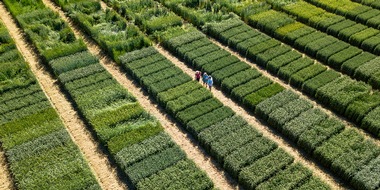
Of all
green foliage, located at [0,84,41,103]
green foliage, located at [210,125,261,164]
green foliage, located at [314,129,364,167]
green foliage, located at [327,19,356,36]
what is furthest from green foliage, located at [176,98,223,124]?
green foliage, located at [327,19,356,36]

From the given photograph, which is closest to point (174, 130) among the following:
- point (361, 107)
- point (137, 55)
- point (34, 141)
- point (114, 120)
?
point (114, 120)

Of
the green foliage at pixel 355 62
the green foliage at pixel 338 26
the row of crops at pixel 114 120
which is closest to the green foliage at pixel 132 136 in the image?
the row of crops at pixel 114 120

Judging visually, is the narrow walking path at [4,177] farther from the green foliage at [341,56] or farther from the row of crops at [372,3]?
the row of crops at [372,3]

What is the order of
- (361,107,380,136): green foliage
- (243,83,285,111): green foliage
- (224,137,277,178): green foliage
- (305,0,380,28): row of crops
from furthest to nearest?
(305,0,380,28): row of crops, (243,83,285,111): green foliage, (361,107,380,136): green foliage, (224,137,277,178): green foliage

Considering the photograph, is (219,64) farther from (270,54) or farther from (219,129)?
(219,129)

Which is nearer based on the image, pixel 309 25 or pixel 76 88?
pixel 76 88

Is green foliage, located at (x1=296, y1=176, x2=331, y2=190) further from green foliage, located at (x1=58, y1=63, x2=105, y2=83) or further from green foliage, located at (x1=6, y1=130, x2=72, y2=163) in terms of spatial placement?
green foliage, located at (x1=58, y1=63, x2=105, y2=83)

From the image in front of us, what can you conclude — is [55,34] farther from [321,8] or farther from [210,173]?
[321,8]

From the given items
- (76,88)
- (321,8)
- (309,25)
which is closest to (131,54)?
(76,88)
